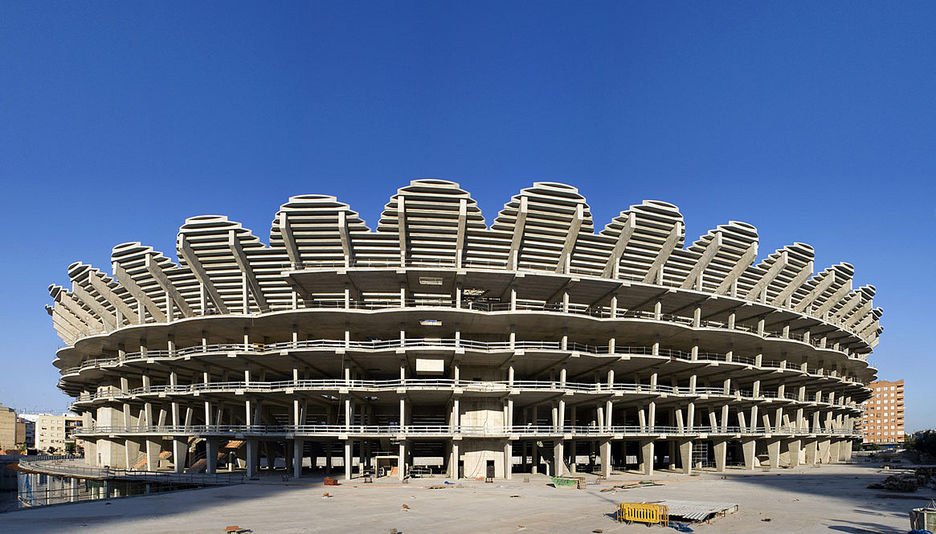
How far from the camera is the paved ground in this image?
21.6 m

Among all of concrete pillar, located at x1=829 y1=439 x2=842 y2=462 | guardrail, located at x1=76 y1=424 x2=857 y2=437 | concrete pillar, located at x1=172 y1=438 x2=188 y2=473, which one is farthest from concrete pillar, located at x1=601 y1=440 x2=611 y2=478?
concrete pillar, located at x1=829 y1=439 x2=842 y2=462

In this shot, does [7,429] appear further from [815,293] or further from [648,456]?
[815,293]

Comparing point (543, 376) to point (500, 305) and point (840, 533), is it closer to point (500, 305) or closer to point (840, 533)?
point (500, 305)

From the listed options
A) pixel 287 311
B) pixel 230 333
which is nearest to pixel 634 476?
pixel 287 311

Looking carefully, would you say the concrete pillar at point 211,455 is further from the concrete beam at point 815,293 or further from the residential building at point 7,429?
the residential building at point 7,429

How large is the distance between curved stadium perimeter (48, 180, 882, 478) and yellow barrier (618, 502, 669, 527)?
61.2 feet

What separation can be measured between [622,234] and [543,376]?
46.9 feet

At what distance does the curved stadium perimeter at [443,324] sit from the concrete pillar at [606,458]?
0.80 feet

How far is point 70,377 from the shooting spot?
193ft

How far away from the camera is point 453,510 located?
1022 inches

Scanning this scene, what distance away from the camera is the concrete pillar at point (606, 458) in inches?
1722

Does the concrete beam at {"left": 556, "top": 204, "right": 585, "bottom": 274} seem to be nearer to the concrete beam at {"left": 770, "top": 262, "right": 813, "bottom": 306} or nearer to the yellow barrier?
the yellow barrier

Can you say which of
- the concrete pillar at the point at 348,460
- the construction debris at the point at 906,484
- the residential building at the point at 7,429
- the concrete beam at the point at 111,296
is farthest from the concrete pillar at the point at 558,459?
the residential building at the point at 7,429

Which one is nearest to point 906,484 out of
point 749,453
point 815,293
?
point 749,453
